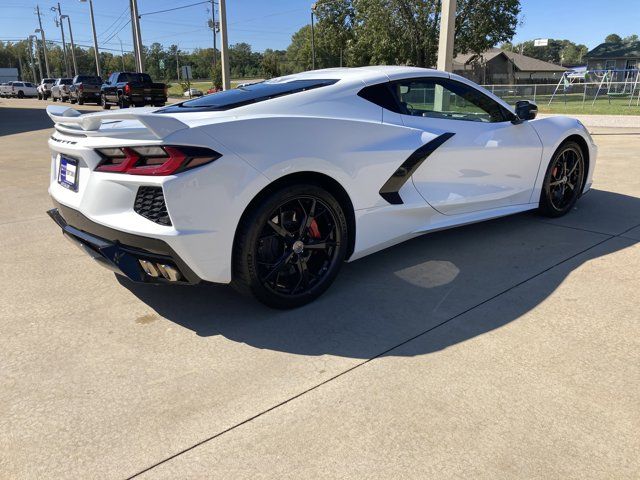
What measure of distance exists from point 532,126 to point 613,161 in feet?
16.7

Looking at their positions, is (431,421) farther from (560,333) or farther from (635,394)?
(560,333)

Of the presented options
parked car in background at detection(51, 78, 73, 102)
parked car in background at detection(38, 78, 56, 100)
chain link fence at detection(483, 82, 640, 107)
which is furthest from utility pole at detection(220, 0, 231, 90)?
parked car in background at detection(38, 78, 56, 100)

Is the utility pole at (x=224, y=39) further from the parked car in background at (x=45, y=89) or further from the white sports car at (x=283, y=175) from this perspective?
the parked car in background at (x=45, y=89)

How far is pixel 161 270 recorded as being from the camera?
279 centimetres

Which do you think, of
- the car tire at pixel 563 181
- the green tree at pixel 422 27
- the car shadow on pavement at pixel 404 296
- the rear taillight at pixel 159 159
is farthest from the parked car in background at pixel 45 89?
the rear taillight at pixel 159 159

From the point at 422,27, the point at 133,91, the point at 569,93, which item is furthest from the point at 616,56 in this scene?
the point at 133,91

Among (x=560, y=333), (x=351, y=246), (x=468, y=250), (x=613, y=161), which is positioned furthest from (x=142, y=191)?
(x=613, y=161)

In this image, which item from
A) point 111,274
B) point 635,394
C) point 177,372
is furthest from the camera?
point 111,274

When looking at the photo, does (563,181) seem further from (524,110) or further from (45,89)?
(45,89)

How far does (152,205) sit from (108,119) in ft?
2.00

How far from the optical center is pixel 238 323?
312 centimetres

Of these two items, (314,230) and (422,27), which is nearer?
(314,230)

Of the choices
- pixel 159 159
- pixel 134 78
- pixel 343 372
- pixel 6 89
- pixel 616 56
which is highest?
pixel 616 56

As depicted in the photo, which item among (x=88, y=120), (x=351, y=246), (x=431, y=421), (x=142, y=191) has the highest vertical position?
(x=88, y=120)
